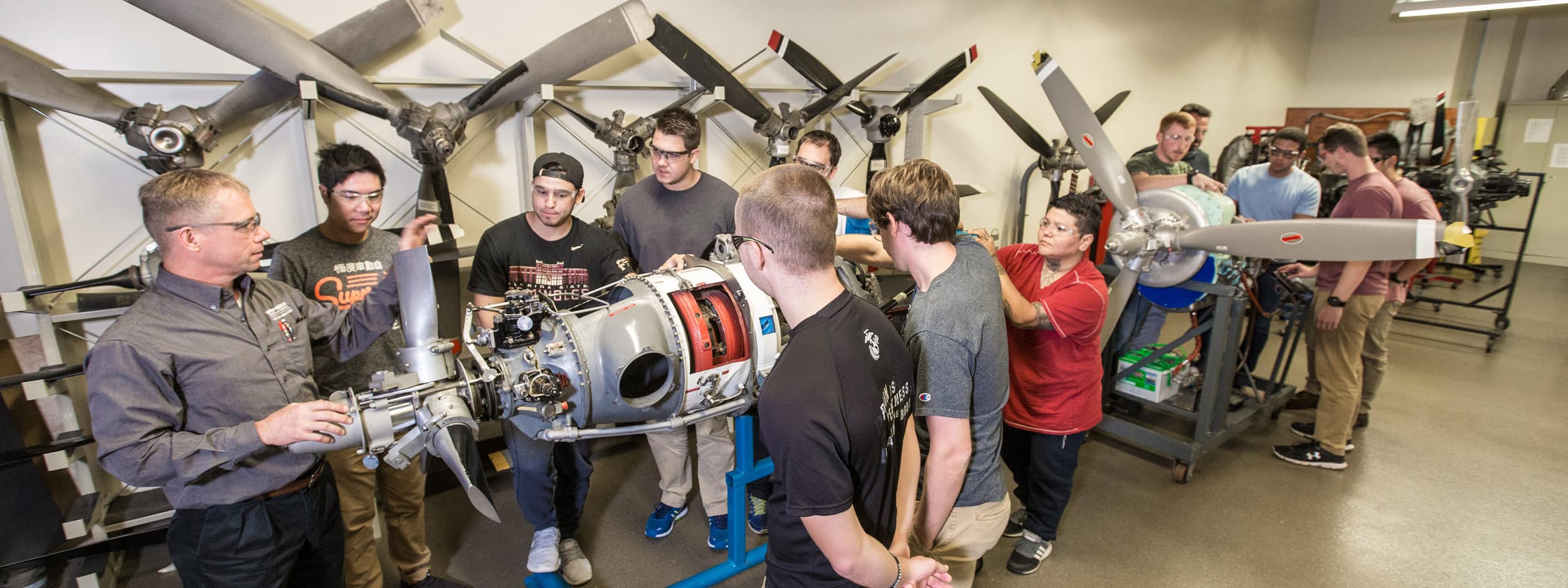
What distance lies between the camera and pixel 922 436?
8.93ft

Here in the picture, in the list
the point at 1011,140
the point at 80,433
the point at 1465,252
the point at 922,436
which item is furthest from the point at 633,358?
the point at 1465,252

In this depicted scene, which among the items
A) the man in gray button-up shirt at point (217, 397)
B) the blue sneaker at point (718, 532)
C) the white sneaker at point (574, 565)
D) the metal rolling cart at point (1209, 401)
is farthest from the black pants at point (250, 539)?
the metal rolling cart at point (1209, 401)

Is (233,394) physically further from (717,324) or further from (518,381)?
(717,324)

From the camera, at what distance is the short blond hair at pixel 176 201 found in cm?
172

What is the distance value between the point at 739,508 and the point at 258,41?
257 cm

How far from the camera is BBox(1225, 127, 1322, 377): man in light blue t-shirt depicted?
14.3ft

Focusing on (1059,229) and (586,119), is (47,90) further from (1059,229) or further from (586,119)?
(1059,229)

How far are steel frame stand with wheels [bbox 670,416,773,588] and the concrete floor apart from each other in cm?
11

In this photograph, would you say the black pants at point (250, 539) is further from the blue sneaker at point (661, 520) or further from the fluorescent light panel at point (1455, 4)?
the fluorescent light panel at point (1455, 4)

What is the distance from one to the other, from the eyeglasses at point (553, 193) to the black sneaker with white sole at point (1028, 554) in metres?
2.34

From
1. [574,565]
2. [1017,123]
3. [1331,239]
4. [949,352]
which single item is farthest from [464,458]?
[1017,123]

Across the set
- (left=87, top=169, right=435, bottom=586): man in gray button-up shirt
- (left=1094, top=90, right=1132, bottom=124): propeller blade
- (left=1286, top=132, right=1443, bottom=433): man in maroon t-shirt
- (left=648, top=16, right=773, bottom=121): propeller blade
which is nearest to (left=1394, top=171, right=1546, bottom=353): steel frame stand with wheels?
(left=1286, top=132, right=1443, bottom=433): man in maroon t-shirt

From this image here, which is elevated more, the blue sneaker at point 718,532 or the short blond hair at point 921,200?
the short blond hair at point 921,200

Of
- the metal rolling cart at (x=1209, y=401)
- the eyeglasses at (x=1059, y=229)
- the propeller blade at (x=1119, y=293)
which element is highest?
the eyeglasses at (x=1059, y=229)
